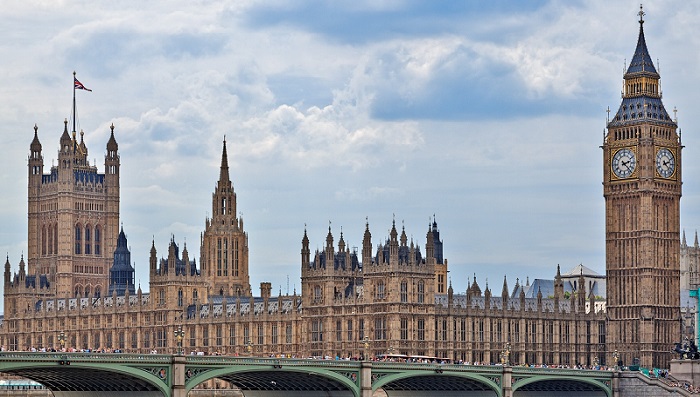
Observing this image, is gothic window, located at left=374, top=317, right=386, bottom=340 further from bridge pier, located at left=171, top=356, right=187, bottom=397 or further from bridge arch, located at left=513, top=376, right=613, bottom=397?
bridge pier, located at left=171, top=356, right=187, bottom=397

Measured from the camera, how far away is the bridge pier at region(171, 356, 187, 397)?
105 metres

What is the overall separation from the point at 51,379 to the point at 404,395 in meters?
30.6

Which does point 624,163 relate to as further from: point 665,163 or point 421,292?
point 421,292

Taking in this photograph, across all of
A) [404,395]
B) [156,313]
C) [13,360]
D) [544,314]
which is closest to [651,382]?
[404,395]

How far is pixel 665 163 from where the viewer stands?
562ft

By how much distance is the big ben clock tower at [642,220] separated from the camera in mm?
169500

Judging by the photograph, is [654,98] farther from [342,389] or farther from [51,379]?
[51,379]

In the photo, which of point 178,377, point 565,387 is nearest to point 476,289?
point 565,387

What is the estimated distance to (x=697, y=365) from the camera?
139125 millimetres

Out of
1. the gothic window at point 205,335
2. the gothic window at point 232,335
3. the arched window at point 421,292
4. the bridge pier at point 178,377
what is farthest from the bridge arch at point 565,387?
the gothic window at point 205,335

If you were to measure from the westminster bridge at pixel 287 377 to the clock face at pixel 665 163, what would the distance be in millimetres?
40281

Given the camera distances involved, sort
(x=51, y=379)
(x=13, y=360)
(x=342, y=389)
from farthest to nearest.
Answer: (x=342, y=389), (x=51, y=379), (x=13, y=360)

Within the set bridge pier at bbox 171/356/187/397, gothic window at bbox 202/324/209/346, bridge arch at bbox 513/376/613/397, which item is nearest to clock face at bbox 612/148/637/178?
bridge arch at bbox 513/376/613/397

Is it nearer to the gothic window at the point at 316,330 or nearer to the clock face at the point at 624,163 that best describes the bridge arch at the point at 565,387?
the gothic window at the point at 316,330
